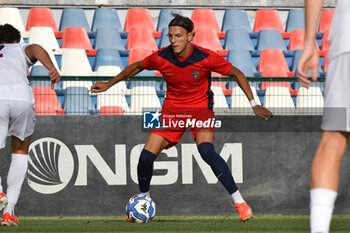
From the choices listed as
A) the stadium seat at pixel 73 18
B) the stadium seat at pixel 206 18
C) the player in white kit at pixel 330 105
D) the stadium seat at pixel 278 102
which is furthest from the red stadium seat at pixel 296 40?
the player in white kit at pixel 330 105

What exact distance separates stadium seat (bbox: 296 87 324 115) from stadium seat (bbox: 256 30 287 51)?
4791mm

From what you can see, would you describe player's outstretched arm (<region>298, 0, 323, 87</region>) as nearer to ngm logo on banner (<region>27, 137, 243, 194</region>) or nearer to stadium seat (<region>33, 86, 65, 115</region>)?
ngm logo on banner (<region>27, 137, 243, 194</region>)

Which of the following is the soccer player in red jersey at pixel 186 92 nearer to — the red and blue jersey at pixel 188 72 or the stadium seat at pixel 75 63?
the red and blue jersey at pixel 188 72

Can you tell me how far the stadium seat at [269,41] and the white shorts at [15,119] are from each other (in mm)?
8904

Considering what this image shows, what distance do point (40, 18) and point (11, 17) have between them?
2.07 ft

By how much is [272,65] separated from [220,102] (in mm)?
4123

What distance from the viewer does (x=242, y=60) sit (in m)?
13.9

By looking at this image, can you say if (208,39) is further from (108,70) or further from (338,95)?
(338,95)

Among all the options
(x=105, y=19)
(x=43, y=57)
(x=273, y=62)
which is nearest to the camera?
(x=43, y=57)

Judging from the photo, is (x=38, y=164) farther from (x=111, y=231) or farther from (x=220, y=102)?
(x=111, y=231)

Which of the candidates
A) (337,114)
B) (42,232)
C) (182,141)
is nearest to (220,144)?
(182,141)

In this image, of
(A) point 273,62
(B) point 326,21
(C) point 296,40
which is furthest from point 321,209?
(B) point 326,21

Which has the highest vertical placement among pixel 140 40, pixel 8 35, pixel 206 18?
pixel 206 18

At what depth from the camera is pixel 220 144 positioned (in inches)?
387
